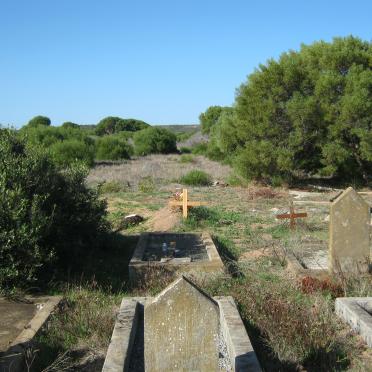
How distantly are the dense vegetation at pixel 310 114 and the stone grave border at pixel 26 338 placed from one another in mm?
15251

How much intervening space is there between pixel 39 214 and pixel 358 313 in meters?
4.67

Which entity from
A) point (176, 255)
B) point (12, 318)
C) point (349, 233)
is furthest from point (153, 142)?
point (12, 318)

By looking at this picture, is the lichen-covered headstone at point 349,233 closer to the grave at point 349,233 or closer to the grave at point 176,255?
the grave at point 349,233

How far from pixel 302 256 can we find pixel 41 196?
478 centimetres

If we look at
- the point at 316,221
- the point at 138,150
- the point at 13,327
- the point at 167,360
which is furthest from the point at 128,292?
the point at 138,150

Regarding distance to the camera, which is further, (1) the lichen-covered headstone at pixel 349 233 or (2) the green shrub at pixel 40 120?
(2) the green shrub at pixel 40 120

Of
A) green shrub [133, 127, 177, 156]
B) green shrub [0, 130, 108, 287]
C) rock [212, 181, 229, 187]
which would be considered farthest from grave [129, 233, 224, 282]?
green shrub [133, 127, 177, 156]

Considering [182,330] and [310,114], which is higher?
[310,114]

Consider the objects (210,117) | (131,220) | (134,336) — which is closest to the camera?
(134,336)

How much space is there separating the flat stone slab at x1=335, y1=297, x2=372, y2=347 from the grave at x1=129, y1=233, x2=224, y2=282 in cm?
226

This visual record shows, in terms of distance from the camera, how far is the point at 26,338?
5.36m

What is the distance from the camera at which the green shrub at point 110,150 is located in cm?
3812

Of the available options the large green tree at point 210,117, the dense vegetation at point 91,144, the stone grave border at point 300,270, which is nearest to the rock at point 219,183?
the dense vegetation at point 91,144

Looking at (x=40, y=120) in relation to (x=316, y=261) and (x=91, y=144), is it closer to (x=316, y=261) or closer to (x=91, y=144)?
(x=91, y=144)
